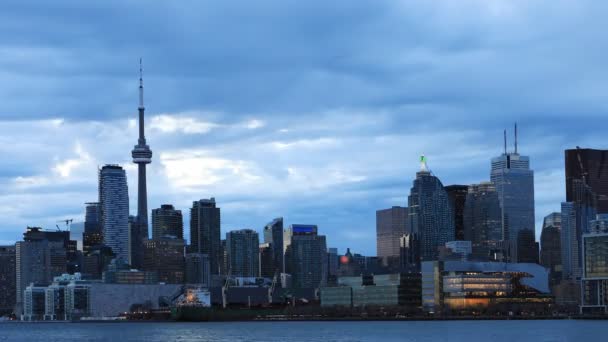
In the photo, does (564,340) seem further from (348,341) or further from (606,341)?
(348,341)

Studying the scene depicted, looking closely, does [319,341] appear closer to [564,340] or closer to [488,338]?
[488,338]

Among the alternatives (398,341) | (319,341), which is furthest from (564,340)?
(319,341)

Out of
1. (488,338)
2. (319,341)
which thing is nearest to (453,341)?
(488,338)

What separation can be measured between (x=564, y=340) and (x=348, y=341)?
3731 centimetres

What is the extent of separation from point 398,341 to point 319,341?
1400 cm

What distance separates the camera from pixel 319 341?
198 meters

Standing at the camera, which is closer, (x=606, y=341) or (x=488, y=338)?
(x=606, y=341)

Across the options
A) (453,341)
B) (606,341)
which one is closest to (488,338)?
(453,341)

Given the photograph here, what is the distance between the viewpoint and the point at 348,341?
197 metres

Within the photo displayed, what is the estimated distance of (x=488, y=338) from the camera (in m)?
199

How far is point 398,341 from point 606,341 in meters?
35.9

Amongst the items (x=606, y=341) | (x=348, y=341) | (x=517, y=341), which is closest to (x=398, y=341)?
(x=348, y=341)

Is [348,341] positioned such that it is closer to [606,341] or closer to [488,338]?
[488,338]

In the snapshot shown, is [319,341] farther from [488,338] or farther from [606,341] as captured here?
[606,341]
